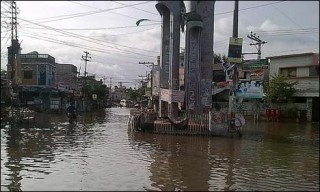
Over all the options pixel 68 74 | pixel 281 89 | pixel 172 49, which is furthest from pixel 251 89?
pixel 68 74

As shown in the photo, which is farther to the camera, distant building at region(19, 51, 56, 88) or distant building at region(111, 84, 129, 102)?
distant building at region(111, 84, 129, 102)

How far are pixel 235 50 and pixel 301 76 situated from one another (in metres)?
20.6

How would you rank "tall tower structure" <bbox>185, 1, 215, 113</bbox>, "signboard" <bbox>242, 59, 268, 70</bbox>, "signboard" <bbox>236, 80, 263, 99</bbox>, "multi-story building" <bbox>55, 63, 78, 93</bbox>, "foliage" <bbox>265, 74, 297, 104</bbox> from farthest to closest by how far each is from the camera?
"multi-story building" <bbox>55, 63, 78, 93</bbox> → "signboard" <bbox>242, 59, 268, 70</bbox> → "signboard" <bbox>236, 80, 263, 99</bbox> → "foliage" <bbox>265, 74, 297, 104</bbox> → "tall tower structure" <bbox>185, 1, 215, 113</bbox>

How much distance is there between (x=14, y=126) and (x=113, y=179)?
732 inches

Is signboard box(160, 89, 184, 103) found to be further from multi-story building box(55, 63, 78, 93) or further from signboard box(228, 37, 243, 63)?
multi-story building box(55, 63, 78, 93)

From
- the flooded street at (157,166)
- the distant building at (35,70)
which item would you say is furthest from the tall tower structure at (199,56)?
the distant building at (35,70)

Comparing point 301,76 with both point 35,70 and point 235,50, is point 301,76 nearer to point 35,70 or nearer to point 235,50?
point 235,50

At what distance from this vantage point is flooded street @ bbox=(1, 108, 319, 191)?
415 inches

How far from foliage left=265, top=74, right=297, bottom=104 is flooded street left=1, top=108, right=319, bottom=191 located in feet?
63.5

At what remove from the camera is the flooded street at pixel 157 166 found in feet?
34.6

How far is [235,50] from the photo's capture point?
20.6 meters

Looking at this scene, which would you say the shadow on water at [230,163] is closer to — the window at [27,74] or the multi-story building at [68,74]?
the window at [27,74]

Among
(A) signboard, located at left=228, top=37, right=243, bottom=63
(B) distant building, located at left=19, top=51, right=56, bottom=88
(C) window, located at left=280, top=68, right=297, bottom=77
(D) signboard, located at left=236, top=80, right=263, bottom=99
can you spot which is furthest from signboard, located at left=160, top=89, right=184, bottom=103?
(B) distant building, located at left=19, top=51, right=56, bottom=88

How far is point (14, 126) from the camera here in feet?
90.2
